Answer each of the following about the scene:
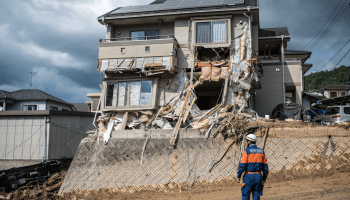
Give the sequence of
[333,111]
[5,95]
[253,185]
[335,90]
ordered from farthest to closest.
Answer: [335,90], [5,95], [333,111], [253,185]

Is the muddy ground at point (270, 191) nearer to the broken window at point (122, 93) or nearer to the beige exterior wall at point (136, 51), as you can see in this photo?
the broken window at point (122, 93)

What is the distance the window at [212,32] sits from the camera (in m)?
16.3

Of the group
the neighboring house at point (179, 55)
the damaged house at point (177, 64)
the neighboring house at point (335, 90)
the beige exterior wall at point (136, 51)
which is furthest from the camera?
the neighboring house at point (335, 90)

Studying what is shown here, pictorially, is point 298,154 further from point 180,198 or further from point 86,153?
point 86,153

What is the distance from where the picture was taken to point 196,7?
1655 cm

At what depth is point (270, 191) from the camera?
1035cm

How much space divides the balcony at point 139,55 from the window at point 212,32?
5.34 ft

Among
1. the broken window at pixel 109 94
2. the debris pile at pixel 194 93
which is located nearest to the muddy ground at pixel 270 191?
the debris pile at pixel 194 93

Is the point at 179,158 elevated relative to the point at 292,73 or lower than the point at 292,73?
lower

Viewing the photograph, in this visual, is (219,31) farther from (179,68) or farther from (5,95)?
(5,95)

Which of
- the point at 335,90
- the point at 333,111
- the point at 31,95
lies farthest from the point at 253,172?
the point at 335,90

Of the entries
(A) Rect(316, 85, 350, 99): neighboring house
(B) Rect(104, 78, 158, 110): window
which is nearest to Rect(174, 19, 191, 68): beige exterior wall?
(B) Rect(104, 78, 158, 110): window

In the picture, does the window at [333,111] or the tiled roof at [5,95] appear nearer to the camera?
the window at [333,111]

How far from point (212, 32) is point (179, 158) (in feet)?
27.1
